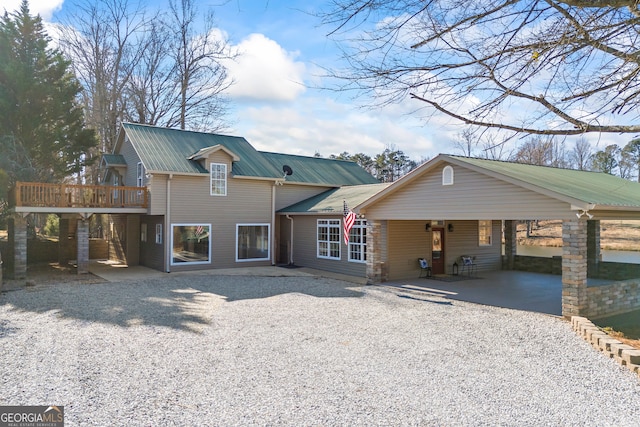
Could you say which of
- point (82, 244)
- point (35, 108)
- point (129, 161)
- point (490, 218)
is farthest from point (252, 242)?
point (35, 108)

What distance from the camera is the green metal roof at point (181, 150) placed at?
1597 centimetres

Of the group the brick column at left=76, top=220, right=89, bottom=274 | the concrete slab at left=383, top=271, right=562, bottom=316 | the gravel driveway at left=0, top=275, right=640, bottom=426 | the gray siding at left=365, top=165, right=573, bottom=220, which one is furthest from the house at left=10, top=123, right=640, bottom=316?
the gravel driveway at left=0, top=275, right=640, bottom=426

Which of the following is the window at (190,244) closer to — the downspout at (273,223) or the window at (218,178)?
the window at (218,178)

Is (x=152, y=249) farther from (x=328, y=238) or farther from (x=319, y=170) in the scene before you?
(x=319, y=170)

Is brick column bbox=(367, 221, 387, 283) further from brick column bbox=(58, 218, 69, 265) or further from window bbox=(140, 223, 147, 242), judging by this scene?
brick column bbox=(58, 218, 69, 265)

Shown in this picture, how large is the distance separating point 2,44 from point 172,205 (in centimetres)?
1144

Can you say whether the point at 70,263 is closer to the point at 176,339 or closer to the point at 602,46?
the point at 176,339

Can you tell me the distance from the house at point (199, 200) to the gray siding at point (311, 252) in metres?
0.41

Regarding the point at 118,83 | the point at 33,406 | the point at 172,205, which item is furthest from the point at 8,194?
the point at 33,406

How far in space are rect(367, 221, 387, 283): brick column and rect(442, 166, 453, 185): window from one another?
8.91 ft

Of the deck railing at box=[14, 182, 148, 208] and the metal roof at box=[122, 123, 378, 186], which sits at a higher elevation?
the metal roof at box=[122, 123, 378, 186]

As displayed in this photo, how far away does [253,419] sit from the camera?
4355 mm

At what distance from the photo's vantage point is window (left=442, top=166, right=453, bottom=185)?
37.0 feet

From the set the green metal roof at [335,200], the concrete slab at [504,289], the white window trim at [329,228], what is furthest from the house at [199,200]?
the concrete slab at [504,289]
